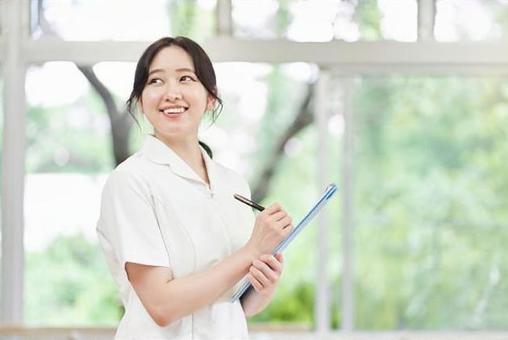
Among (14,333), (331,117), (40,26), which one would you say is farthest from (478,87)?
(14,333)

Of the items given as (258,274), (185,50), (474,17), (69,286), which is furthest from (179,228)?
(69,286)

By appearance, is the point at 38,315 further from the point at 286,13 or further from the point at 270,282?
the point at 270,282

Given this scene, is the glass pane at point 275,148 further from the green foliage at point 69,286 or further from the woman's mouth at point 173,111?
the woman's mouth at point 173,111

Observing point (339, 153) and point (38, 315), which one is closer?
point (339, 153)

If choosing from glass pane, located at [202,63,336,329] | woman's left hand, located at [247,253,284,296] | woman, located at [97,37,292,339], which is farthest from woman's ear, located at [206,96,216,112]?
glass pane, located at [202,63,336,329]

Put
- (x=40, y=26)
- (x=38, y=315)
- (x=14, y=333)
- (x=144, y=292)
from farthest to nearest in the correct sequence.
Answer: (x=38, y=315), (x=40, y=26), (x=14, y=333), (x=144, y=292)

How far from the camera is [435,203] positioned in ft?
14.2

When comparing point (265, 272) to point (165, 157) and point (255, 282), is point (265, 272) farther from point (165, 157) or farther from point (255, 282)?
point (165, 157)

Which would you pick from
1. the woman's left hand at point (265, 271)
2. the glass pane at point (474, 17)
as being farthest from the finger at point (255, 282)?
the glass pane at point (474, 17)

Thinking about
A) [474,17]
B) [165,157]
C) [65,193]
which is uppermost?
[474,17]

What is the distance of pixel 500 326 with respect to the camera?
4.35 m

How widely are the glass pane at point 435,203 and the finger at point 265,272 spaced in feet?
9.69

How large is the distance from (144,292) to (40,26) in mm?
3096

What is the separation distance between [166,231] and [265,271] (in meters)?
0.16
